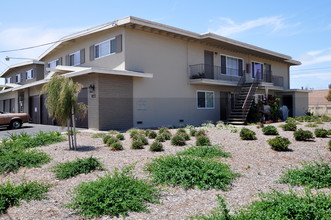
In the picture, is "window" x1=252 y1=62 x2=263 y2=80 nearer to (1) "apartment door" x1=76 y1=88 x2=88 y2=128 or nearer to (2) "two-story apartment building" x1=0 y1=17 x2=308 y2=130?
(2) "two-story apartment building" x1=0 y1=17 x2=308 y2=130

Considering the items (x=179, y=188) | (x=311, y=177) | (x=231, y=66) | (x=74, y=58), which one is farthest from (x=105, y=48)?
(x=311, y=177)

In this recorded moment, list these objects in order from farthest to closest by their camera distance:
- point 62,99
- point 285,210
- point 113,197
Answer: point 62,99, point 113,197, point 285,210

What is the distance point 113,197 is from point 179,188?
1292 mm

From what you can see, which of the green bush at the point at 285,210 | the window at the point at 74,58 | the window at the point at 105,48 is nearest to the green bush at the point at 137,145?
the green bush at the point at 285,210

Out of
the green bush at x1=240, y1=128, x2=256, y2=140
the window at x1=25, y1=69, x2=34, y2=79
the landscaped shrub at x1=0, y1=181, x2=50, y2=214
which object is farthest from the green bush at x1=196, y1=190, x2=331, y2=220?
the window at x1=25, y1=69, x2=34, y2=79

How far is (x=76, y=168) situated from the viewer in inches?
253

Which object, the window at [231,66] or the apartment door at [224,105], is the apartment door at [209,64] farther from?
the apartment door at [224,105]

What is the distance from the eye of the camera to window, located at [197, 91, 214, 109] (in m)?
20.7

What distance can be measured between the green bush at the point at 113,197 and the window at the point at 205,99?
15840 mm

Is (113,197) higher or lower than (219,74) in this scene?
lower

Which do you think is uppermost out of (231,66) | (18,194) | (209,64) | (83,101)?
(231,66)

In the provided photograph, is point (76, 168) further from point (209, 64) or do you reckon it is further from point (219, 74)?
point (219, 74)

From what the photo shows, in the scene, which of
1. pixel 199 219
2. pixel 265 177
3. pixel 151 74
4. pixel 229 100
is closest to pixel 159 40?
pixel 151 74

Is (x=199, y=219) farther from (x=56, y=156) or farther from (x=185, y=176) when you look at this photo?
(x=56, y=156)
